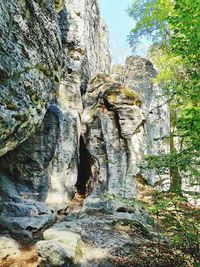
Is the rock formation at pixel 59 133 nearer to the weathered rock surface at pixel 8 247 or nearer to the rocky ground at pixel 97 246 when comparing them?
the rocky ground at pixel 97 246

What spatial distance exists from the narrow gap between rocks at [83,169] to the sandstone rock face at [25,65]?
461 centimetres

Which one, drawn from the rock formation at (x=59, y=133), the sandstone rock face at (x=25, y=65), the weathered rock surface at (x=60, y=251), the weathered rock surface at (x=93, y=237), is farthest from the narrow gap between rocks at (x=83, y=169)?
the weathered rock surface at (x=60, y=251)

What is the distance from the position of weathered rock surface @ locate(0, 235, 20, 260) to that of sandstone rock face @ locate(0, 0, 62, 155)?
7.24ft

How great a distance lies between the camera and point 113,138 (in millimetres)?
10938

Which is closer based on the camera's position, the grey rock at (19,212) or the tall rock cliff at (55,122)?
the tall rock cliff at (55,122)

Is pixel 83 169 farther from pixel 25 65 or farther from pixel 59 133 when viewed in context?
pixel 25 65

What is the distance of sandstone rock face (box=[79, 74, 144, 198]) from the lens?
1037cm

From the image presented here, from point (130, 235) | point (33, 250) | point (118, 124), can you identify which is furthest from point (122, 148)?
point (33, 250)

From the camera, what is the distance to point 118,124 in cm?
1112

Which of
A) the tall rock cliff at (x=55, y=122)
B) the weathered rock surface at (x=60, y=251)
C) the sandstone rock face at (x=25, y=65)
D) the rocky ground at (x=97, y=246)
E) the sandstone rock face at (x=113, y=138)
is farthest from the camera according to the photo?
the sandstone rock face at (x=113, y=138)

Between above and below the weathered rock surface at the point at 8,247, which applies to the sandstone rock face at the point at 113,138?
above

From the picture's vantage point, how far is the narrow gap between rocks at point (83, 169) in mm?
11648

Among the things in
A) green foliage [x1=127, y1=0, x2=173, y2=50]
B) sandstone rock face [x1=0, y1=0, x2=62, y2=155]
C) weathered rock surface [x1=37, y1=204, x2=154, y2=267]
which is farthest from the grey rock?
green foliage [x1=127, y1=0, x2=173, y2=50]

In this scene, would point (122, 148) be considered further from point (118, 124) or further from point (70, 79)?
point (70, 79)
